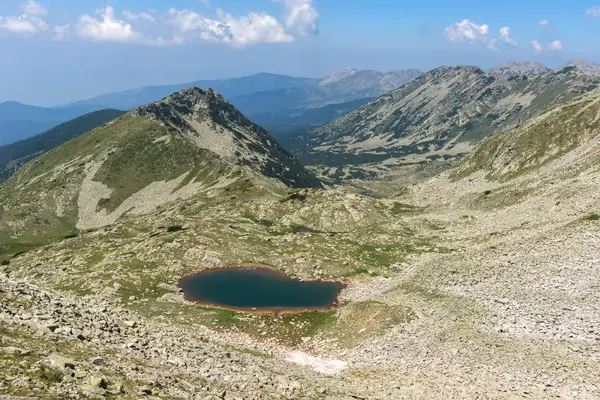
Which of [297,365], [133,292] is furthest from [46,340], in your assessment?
[133,292]

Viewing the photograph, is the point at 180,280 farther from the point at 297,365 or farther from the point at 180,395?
the point at 180,395

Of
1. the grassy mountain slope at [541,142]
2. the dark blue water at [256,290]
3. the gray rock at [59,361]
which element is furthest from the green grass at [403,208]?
the gray rock at [59,361]

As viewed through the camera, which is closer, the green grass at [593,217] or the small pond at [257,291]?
the small pond at [257,291]

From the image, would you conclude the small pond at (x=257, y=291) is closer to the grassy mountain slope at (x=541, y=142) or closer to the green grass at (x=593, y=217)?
the green grass at (x=593, y=217)

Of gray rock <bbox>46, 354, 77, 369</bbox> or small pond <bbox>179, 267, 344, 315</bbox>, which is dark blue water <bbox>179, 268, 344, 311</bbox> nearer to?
small pond <bbox>179, 267, 344, 315</bbox>

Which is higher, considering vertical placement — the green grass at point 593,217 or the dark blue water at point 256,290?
the green grass at point 593,217

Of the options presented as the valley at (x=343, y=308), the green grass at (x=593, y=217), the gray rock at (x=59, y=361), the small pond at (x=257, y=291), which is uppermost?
the gray rock at (x=59, y=361)

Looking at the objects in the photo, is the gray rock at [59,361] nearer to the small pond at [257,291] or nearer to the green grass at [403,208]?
the small pond at [257,291]

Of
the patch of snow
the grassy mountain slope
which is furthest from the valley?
the grassy mountain slope

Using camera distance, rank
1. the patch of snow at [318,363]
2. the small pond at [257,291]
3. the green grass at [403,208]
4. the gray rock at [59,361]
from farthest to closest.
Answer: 1. the green grass at [403,208]
2. the small pond at [257,291]
3. the patch of snow at [318,363]
4. the gray rock at [59,361]

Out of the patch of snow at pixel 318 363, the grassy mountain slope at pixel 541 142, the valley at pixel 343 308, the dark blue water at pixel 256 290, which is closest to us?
the valley at pixel 343 308
